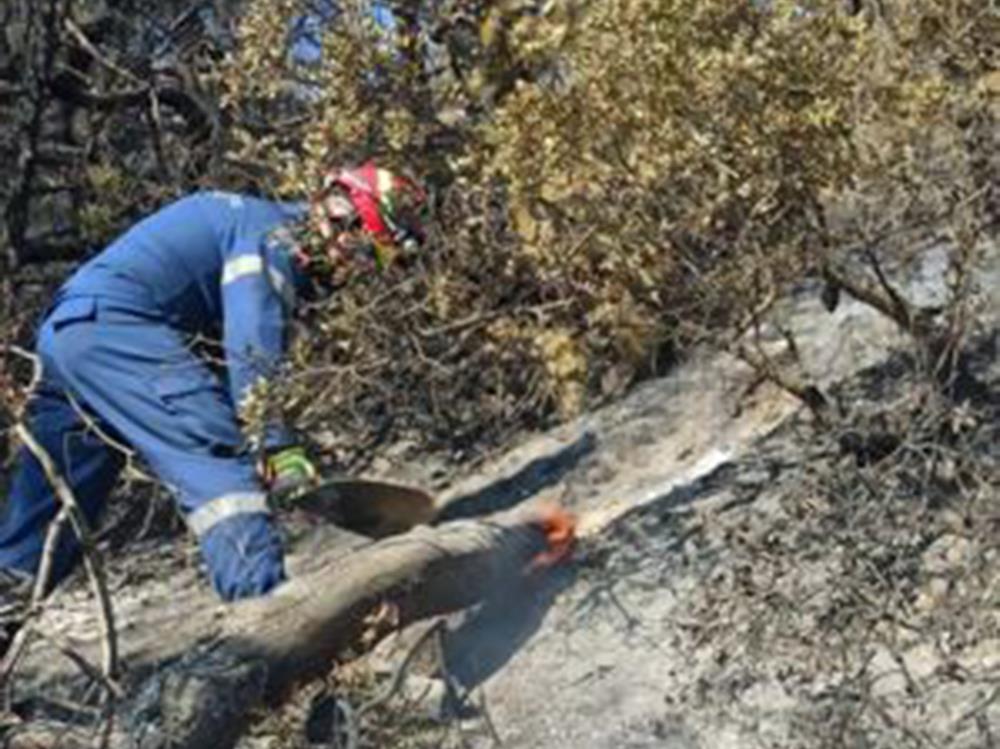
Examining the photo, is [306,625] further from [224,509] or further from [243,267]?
[243,267]

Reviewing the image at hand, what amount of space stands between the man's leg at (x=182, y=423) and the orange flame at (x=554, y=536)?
82 cm

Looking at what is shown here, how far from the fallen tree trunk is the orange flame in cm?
2

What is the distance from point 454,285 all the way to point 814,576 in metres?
1.49

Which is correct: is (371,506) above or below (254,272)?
below

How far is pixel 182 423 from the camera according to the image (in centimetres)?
512

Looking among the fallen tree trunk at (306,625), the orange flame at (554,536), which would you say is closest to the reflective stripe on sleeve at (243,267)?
the fallen tree trunk at (306,625)

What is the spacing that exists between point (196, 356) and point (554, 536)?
1094 millimetres

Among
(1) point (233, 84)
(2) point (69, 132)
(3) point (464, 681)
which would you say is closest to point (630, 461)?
(3) point (464, 681)

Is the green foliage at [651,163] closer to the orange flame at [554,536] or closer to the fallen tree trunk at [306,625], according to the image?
the orange flame at [554,536]

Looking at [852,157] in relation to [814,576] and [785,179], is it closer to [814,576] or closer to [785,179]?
[785,179]

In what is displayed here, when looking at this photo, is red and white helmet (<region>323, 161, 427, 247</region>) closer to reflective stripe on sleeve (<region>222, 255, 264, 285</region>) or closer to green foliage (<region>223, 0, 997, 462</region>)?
green foliage (<region>223, 0, 997, 462</region>)

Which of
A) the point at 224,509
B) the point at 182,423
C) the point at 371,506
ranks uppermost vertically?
the point at 182,423

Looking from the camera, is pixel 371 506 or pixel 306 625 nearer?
pixel 306 625

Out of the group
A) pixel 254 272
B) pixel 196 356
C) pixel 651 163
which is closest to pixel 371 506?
pixel 196 356
